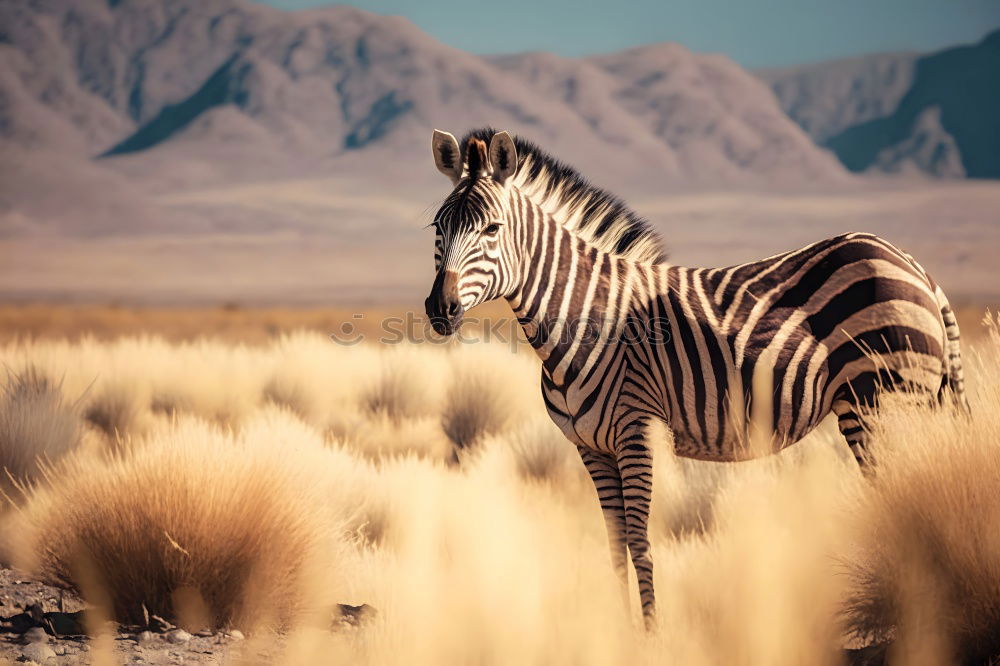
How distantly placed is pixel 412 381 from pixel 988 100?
612 feet

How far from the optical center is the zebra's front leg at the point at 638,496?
5.43 meters

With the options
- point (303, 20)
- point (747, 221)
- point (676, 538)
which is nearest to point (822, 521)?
point (676, 538)

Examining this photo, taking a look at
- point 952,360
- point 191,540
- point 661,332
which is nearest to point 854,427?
point 952,360

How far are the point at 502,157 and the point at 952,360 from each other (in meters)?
3.02

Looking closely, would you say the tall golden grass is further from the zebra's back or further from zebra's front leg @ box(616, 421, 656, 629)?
the zebra's back

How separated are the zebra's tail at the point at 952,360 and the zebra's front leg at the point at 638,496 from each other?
2048mm

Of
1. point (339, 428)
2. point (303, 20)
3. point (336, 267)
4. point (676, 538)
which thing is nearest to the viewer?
point (676, 538)

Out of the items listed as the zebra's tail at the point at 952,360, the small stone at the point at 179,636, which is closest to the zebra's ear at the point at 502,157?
the zebra's tail at the point at 952,360

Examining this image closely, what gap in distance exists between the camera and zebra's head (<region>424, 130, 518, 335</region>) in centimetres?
519

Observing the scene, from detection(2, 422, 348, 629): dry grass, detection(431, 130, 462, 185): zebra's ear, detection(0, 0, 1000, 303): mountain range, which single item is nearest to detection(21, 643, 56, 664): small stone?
detection(2, 422, 348, 629): dry grass

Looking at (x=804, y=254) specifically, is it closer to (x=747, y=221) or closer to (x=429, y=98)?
(x=747, y=221)

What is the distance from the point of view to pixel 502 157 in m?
5.59

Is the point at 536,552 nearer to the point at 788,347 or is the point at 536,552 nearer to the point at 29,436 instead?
the point at 788,347

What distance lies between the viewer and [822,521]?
598cm
